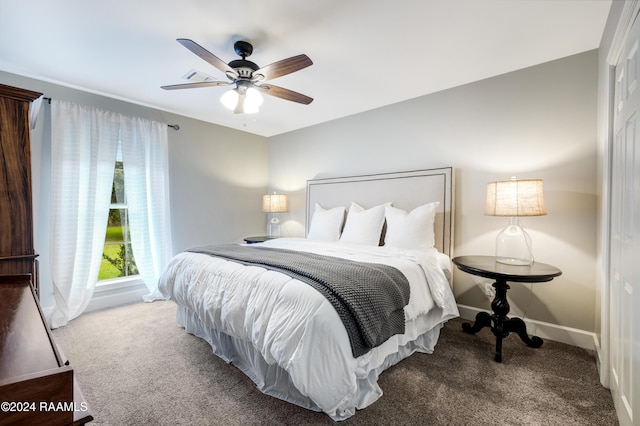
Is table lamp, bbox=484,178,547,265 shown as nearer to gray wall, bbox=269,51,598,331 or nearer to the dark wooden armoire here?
gray wall, bbox=269,51,598,331

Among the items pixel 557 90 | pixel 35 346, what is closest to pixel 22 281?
pixel 35 346

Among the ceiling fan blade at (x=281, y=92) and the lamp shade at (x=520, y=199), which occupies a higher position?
the ceiling fan blade at (x=281, y=92)

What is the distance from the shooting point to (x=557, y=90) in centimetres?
251

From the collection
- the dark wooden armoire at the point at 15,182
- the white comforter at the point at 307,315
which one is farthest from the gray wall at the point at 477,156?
the dark wooden armoire at the point at 15,182

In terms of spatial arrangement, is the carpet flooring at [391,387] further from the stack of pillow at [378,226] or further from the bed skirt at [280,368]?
the stack of pillow at [378,226]

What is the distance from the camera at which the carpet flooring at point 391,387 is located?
5.24 feet

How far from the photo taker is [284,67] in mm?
2092

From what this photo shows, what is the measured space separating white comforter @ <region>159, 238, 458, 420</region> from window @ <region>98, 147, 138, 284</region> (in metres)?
1.43

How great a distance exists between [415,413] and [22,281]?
2117 mm

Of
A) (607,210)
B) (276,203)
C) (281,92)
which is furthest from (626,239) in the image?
(276,203)

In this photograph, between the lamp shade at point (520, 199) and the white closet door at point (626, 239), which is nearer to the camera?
the white closet door at point (626, 239)

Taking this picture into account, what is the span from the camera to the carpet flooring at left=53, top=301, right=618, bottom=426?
1.60 metres

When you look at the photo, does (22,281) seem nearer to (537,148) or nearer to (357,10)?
(357,10)

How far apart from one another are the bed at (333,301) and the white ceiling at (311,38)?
1139 mm
